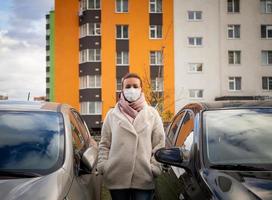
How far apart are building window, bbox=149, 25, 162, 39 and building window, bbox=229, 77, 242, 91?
25.2 ft

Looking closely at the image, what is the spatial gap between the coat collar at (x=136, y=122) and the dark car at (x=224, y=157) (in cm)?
43

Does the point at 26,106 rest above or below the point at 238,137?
above

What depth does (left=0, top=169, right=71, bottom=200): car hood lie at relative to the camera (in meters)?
3.32

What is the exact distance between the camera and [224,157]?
160 inches

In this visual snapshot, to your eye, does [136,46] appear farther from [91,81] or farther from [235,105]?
[235,105]

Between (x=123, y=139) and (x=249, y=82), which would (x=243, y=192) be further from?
(x=249, y=82)

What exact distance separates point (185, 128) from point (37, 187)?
2.43m

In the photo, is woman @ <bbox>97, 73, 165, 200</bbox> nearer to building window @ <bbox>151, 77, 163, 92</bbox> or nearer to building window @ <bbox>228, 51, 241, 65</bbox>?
building window @ <bbox>151, 77, 163, 92</bbox>

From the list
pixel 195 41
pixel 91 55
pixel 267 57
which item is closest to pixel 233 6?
pixel 195 41

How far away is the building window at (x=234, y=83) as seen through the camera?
4644 cm

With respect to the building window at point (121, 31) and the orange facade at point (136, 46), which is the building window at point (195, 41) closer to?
the orange facade at point (136, 46)

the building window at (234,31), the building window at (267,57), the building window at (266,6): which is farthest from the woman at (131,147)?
the building window at (266,6)

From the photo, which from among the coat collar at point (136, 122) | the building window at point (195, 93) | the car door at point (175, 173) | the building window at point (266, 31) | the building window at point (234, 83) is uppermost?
the building window at point (266, 31)

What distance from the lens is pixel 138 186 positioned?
15.2ft
